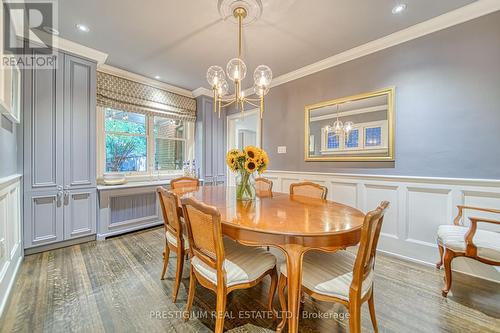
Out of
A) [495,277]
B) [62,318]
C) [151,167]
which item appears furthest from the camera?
[151,167]

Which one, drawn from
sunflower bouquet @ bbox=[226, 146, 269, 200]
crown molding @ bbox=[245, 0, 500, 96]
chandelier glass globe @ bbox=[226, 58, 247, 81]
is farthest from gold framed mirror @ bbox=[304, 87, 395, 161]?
chandelier glass globe @ bbox=[226, 58, 247, 81]

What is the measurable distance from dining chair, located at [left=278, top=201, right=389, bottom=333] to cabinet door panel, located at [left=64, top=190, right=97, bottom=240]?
2827 millimetres

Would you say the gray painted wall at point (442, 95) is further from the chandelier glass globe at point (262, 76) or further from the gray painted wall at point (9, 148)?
the gray painted wall at point (9, 148)

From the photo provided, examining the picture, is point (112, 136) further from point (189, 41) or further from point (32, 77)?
point (189, 41)

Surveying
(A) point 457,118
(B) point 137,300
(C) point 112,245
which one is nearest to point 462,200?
(A) point 457,118

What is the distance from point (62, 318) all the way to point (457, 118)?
385cm

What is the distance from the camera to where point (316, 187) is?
226 centimetres

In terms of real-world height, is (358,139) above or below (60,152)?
above

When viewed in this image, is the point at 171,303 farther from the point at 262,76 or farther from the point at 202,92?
the point at 202,92

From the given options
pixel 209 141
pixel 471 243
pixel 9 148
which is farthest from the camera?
pixel 209 141

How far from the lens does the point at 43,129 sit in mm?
2486

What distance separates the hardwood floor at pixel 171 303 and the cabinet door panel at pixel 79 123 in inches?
42.2

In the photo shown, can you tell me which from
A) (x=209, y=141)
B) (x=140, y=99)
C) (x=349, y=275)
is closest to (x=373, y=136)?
(x=349, y=275)

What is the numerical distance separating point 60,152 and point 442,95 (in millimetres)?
4491
